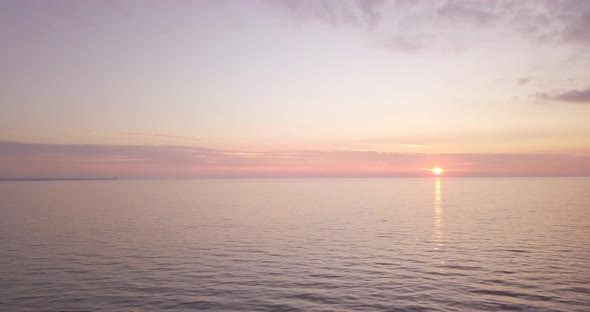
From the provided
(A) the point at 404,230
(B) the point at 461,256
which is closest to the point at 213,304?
(B) the point at 461,256

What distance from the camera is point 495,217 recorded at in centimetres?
8512

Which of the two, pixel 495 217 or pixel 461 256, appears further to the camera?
pixel 495 217

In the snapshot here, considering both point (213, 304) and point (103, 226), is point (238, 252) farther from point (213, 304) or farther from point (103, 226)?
point (103, 226)

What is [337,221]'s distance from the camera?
8025 cm

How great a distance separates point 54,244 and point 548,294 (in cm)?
5766

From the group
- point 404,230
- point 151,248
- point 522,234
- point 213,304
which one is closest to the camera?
point 213,304

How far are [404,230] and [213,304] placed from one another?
149 feet

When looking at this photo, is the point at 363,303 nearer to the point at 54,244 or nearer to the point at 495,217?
the point at 54,244

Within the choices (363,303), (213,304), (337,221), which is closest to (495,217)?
(337,221)

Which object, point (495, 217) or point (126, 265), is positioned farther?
point (495, 217)

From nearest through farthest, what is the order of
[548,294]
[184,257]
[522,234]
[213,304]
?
[213,304] → [548,294] → [184,257] → [522,234]

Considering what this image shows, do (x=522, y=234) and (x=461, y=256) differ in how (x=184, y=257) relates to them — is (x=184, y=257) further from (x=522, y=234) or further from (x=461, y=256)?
(x=522, y=234)

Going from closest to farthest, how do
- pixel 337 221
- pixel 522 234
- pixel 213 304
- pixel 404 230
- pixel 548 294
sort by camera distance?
1. pixel 213 304
2. pixel 548 294
3. pixel 522 234
4. pixel 404 230
5. pixel 337 221

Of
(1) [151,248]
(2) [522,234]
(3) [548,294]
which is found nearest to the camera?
(3) [548,294]
